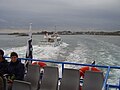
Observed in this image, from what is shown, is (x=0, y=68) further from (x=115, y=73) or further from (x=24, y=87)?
(x=115, y=73)

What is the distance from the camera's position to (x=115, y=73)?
13.3 m

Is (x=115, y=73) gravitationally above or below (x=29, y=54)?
below

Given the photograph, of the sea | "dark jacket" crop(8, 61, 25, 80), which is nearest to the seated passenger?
"dark jacket" crop(8, 61, 25, 80)

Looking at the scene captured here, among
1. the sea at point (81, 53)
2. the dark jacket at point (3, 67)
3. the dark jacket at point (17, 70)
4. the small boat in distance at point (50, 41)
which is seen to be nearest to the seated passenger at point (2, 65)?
the dark jacket at point (3, 67)

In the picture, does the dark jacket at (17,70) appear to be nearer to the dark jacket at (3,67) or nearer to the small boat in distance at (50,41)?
the dark jacket at (3,67)

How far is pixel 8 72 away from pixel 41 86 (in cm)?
80

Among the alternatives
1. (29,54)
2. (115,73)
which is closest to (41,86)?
(29,54)

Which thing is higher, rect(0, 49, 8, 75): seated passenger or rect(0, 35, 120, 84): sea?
rect(0, 49, 8, 75): seated passenger

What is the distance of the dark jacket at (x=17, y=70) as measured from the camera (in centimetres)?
458

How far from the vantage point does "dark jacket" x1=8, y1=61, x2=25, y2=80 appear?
458 cm

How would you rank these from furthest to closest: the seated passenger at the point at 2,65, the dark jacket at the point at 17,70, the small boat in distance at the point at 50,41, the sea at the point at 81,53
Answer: the small boat in distance at the point at 50,41 < the sea at the point at 81,53 < the seated passenger at the point at 2,65 < the dark jacket at the point at 17,70

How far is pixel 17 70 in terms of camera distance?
459cm

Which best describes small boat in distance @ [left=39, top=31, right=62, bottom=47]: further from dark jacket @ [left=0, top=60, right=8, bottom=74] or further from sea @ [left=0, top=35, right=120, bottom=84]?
dark jacket @ [left=0, top=60, right=8, bottom=74]

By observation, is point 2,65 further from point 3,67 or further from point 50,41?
point 50,41
